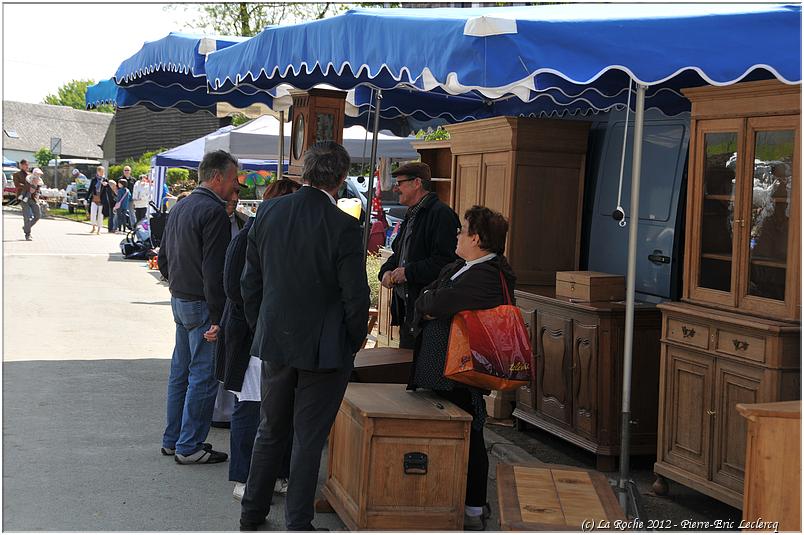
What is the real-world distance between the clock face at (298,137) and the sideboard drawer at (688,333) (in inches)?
126

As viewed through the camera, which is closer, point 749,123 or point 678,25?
point 678,25

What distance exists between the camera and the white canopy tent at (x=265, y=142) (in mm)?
14930

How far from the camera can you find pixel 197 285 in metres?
6.28

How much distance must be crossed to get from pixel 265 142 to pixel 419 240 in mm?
8792

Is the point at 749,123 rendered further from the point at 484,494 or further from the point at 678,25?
the point at 484,494

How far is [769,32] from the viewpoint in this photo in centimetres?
416

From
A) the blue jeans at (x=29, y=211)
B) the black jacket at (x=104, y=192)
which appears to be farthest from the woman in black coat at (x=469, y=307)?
the black jacket at (x=104, y=192)

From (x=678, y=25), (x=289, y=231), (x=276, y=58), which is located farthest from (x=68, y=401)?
(x=678, y=25)

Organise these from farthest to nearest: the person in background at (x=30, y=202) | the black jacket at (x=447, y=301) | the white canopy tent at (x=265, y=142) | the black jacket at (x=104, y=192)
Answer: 1. the black jacket at (x=104, y=192)
2. the person in background at (x=30, y=202)
3. the white canopy tent at (x=265, y=142)
4. the black jacket at (x=447, y=301)

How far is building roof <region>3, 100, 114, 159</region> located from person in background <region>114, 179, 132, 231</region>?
63506 millimetres

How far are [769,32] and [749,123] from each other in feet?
3.75

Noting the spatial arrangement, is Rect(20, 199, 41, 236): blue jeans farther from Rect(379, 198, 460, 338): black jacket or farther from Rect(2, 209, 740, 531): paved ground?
Rect(379, 198, 460, 338): black jacket

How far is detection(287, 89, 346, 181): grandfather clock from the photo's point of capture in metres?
7.47

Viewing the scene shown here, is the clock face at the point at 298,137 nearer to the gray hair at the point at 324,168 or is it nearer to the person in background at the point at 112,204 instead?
the gray hair at the point at 324,168
